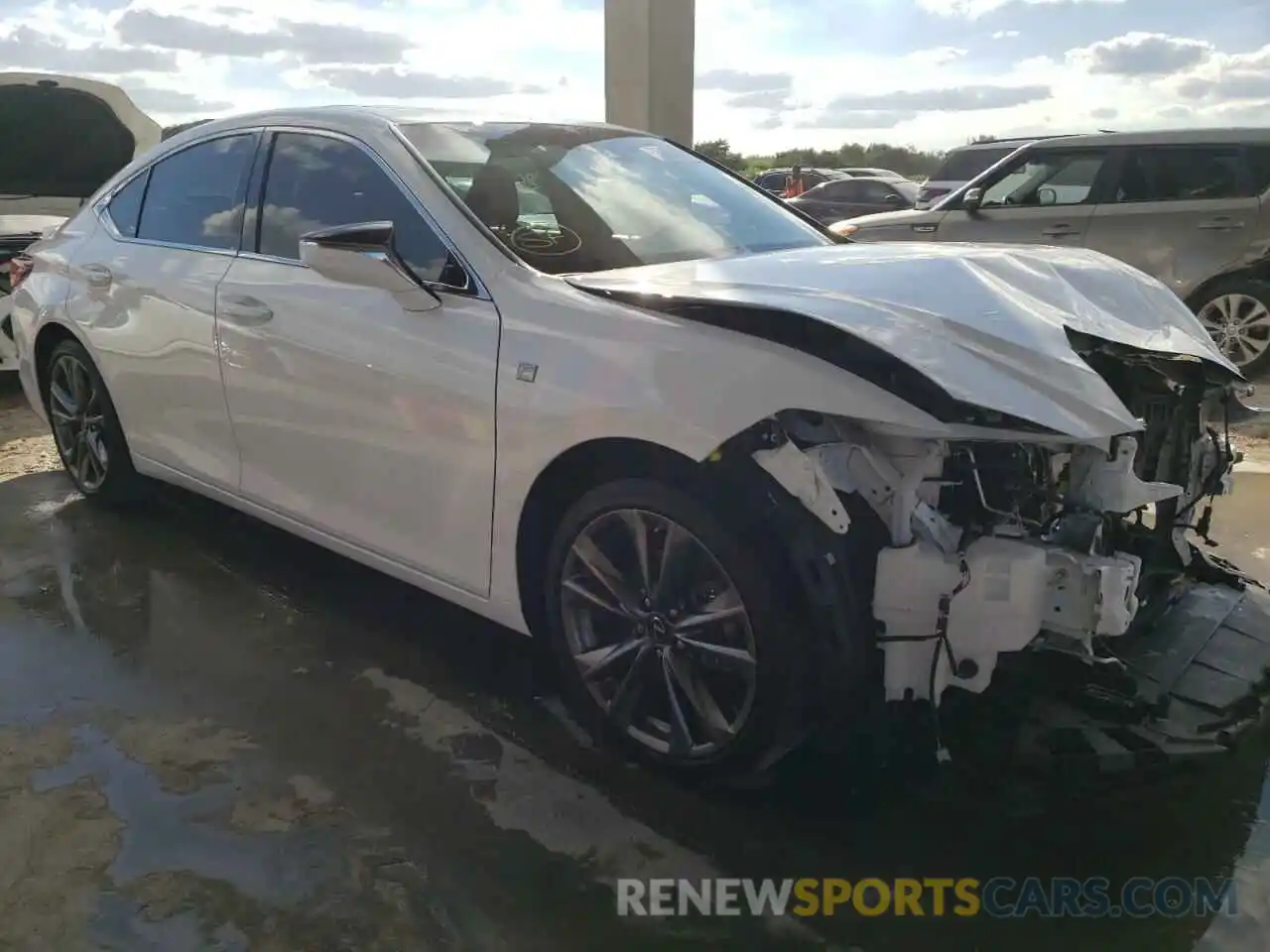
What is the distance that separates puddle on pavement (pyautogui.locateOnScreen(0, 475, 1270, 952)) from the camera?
7.60 ft

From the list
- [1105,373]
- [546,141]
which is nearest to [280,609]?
[546,141]

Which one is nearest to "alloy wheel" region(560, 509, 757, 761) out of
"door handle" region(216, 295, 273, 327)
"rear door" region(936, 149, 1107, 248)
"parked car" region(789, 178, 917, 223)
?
"door handle" region(216, 295, 273, 327)

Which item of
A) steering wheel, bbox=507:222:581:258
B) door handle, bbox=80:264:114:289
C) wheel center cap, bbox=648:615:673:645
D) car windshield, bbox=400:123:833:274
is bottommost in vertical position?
wheel center cap, bbox=648:615:673:645

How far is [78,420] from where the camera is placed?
492cm

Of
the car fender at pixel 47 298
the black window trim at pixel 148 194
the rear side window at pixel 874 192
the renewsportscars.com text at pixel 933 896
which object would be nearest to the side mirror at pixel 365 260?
the black window trim at pixel 148 194

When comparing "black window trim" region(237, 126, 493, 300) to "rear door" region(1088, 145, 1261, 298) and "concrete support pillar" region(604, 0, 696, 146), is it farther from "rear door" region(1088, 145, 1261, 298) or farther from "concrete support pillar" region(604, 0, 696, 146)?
"concrete support pillar" region(604, 0, 696, 146)

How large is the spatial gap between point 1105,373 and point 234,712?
259 centimetres

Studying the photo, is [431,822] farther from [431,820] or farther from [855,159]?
[855,159]

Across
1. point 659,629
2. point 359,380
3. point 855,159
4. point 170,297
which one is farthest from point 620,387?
point 855,159

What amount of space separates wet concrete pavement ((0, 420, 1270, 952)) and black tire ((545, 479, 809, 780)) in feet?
0.47

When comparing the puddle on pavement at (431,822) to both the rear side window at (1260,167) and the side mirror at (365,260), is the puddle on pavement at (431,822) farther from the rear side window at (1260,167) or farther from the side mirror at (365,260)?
the rear side window at (1260,167)

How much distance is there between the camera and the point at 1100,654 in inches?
103

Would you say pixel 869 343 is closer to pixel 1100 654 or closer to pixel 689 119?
pixel 1100 654

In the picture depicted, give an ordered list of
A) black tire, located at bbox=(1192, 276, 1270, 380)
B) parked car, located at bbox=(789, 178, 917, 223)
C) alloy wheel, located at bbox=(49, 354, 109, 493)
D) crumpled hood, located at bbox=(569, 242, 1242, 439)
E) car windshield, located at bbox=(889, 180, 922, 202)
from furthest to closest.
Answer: parked car, located at bbox=(789, 178, 917, 223) < car windshield, located at bbox=(889, 180, 922, 202) < black tire, located at bbox=(1192, 276, 1270, 380) < alloy wheel, located at bbox=(49, 354, 109, 493) < crumpled hood, located at bbox=(569, 242, 1242, 439)
